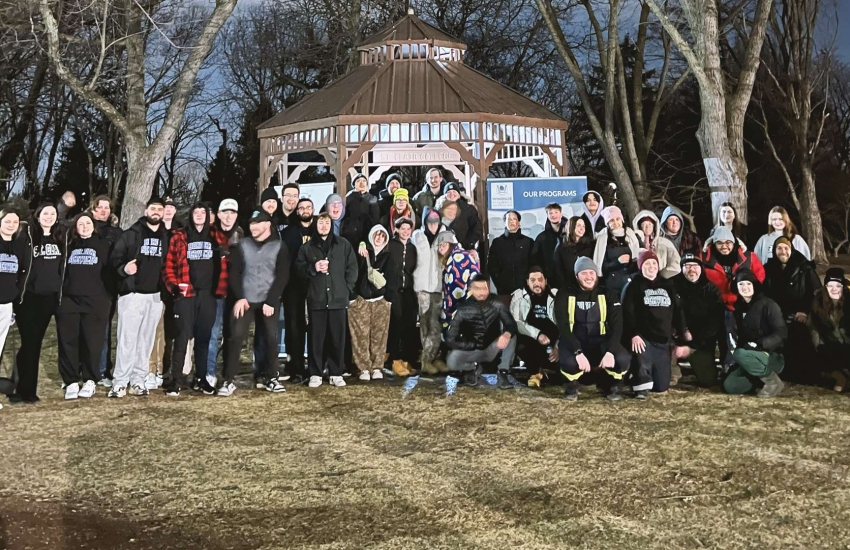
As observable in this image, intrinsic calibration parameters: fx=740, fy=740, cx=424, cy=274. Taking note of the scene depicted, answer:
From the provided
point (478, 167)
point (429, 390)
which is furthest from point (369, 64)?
point (429, 390)

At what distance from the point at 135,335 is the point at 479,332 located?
3020mm

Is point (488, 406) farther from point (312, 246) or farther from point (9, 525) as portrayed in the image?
point (9, 525)

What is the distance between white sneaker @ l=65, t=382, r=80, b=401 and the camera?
247 inches

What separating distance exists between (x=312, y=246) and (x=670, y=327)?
10.7ft

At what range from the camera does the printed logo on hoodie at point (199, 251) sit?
6.38m

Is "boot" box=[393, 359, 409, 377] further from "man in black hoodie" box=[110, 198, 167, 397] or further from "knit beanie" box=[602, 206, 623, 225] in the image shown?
"knit beanie" box=[602, 206, 623, 225]

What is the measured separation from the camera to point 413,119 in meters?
11.4

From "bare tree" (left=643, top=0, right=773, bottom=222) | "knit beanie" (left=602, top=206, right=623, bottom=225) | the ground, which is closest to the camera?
the ground

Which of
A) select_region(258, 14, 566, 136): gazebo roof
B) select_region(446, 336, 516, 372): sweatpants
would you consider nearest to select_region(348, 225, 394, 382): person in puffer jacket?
select_region(446, 336, 516, 372): sweatpants

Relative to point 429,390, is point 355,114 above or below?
above

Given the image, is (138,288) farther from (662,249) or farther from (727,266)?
(727,266)

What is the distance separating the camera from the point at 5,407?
6.05 m

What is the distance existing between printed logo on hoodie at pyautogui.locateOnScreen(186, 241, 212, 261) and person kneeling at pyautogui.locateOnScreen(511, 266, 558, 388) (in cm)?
282

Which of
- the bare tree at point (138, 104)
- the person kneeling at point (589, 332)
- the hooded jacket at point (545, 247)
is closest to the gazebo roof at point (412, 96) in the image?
the bare tree at point (138, 104)
